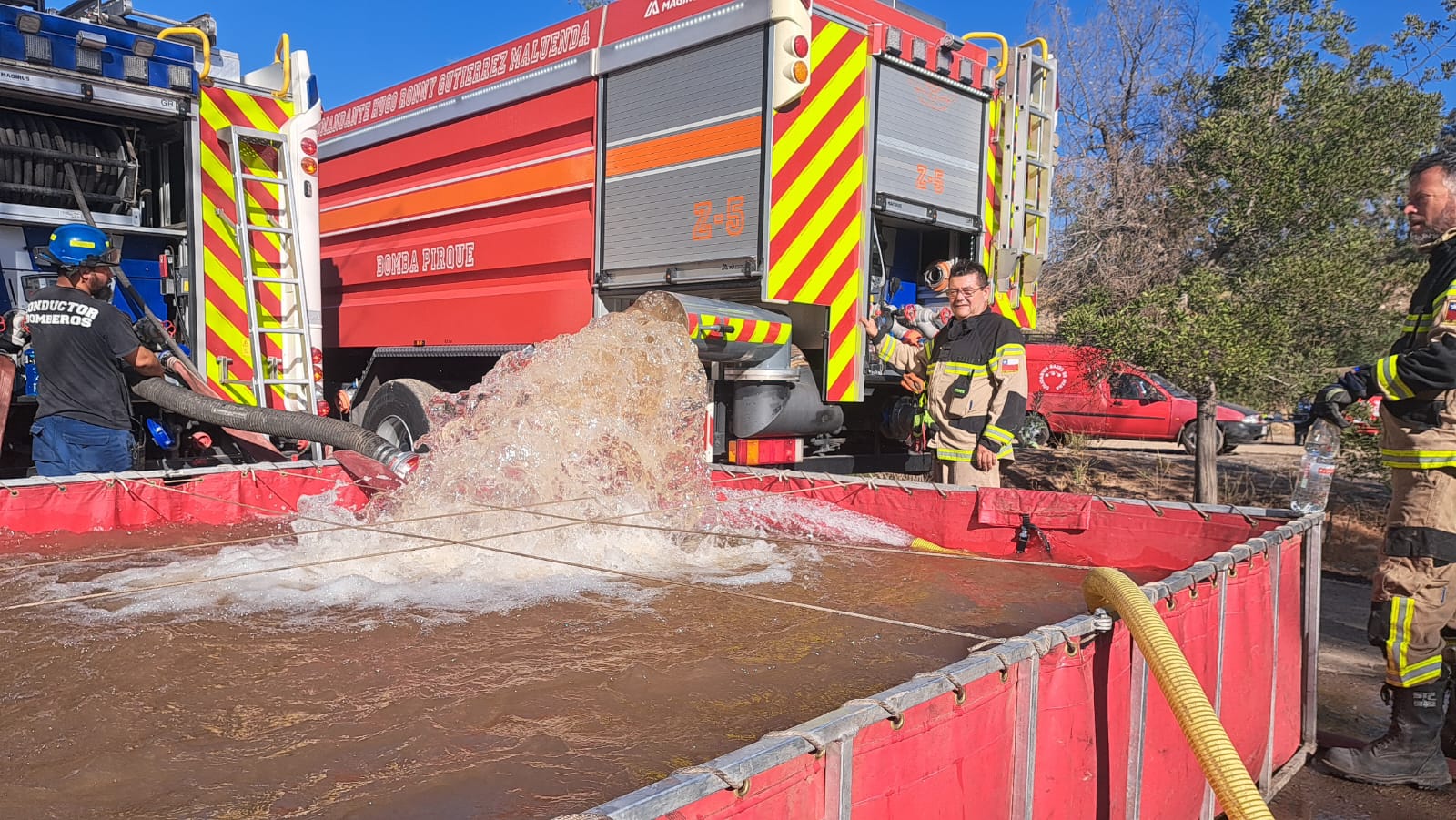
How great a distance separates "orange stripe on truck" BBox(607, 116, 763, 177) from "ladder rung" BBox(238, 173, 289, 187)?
→ 72.3 inches

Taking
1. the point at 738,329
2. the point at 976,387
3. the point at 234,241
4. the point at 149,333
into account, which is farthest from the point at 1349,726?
the point at 234,241

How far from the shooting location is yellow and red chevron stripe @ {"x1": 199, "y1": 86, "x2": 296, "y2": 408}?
516cm

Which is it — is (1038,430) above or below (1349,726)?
above

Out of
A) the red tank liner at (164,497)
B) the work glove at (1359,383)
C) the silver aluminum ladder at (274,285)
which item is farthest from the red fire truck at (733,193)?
the work glove at (1359,383)

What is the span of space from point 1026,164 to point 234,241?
4.80 metres

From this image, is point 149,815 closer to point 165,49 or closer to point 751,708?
point 751,708

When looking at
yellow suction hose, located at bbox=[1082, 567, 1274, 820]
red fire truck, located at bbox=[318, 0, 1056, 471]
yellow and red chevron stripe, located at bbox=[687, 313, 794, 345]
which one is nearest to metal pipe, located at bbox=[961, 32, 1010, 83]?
A: red fire truck, located at bbox=[318, 0, 1056, 471]

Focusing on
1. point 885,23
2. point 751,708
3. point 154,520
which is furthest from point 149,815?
point 885,23

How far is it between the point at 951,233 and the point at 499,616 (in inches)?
174

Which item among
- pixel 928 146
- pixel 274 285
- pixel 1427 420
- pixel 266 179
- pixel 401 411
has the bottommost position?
pixel 401 411

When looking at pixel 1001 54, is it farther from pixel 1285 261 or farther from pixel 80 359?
pixel 80 359

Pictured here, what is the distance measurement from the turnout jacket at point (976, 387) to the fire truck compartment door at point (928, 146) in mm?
1370

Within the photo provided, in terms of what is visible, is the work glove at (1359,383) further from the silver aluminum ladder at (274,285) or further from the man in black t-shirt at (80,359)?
the silver aluminum ladder at (274,285)

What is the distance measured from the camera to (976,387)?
4199 mm
